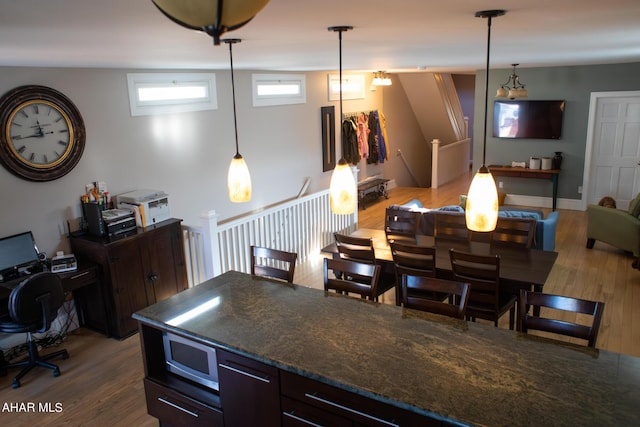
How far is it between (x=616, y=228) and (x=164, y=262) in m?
5.65

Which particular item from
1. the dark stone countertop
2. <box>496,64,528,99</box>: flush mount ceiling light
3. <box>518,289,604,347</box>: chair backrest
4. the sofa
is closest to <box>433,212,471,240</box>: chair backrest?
the sofa

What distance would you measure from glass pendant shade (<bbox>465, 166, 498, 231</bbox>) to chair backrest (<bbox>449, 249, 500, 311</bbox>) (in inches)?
A: 51.4

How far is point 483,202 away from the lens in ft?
7.85

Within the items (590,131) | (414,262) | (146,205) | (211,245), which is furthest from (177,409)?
(590,131)

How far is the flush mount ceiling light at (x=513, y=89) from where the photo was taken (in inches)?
319

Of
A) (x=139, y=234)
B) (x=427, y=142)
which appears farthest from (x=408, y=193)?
(x=139, y=234)

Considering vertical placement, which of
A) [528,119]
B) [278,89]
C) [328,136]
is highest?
[278,89]

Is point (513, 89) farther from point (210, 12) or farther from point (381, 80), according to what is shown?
point (210, 12)

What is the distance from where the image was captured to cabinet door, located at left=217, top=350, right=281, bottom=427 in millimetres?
2457

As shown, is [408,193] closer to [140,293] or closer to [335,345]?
[140,293]

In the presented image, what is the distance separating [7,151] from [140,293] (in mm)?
1723

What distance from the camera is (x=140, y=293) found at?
188 inches

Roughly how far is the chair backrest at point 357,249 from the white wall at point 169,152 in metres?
2.41

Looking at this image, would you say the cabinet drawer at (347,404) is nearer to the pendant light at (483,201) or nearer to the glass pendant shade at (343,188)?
the pendant light at (483,201)
